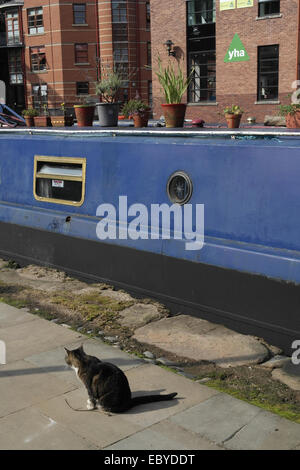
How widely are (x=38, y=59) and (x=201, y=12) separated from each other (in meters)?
25.6

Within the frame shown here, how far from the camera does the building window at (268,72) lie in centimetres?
2475

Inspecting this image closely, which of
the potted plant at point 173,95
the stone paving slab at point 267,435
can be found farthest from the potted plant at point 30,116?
the stone paving slab at point 267,435

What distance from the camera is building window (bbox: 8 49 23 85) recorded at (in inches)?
2016

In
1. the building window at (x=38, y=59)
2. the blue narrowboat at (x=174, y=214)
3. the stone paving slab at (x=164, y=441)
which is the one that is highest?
the building window at (x=38, y=59)

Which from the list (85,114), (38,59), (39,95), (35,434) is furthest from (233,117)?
(38,59)

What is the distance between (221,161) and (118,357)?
7.67 feet

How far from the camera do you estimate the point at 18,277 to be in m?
8.18

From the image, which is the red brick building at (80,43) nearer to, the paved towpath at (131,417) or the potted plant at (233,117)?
the potted plant at (233,117)

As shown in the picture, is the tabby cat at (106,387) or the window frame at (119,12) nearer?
the tabby cat at (106,387)

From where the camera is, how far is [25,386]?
4.63 meters

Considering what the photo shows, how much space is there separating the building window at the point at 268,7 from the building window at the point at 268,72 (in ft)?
4.72

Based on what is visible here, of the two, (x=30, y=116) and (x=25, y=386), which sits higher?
(x=30, y=116)

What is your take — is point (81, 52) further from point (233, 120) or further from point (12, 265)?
point (233, 120)

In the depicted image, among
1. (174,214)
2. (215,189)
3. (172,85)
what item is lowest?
(174,214)
